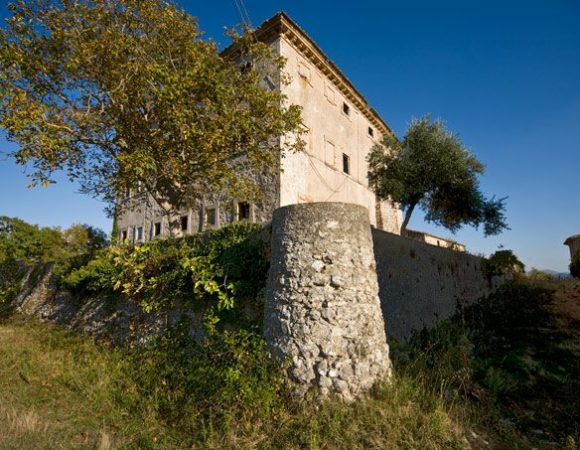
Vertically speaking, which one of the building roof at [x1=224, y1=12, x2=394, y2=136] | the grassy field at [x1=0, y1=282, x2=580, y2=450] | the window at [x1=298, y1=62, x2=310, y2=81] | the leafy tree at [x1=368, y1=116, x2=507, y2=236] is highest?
the building roof at [x1=224, y1=12, x2=394, y2=136]

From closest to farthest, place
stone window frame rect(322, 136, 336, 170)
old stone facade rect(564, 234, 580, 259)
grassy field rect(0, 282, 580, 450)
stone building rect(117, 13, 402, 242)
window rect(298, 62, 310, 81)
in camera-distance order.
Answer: grassy field rect(0, 282, 580, 450)
stone building rect(117, 13, 402, 242)
window rect(298, 62, 310, 81)
stone window frame rect(322, 136, 336, 170)
old stone facade rect(564, 234, 580, 259)

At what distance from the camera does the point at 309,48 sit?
17.8 meters

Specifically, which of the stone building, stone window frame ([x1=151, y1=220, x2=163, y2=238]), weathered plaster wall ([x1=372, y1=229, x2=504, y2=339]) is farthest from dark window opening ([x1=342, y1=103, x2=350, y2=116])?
stone window frame ([x1=151, y1=220, x2=163, y2=238])

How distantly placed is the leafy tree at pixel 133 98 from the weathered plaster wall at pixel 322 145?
4868mm

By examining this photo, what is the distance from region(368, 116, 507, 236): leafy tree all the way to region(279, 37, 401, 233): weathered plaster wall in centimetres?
235

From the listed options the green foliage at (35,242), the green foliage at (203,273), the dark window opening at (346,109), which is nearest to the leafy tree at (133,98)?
the green foliage at (203,273)

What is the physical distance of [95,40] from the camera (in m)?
9.13

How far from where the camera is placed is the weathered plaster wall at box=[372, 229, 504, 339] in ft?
28.2

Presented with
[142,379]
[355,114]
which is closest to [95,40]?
[142,379]

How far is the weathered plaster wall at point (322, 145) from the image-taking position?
16219 millimetres

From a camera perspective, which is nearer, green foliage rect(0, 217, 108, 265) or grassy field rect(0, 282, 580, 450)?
grassy field rect(0, 282, 580, 450)

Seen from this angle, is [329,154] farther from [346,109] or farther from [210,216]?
[210,216]

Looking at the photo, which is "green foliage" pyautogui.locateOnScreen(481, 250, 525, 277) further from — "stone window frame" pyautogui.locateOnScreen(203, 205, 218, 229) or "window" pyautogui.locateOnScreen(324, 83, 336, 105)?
"stone window frame" pyautogui.locateOnScreen(203, 205, 218, 229)

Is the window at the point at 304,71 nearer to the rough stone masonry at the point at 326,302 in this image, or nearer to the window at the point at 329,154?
the window at the point at 329,154
